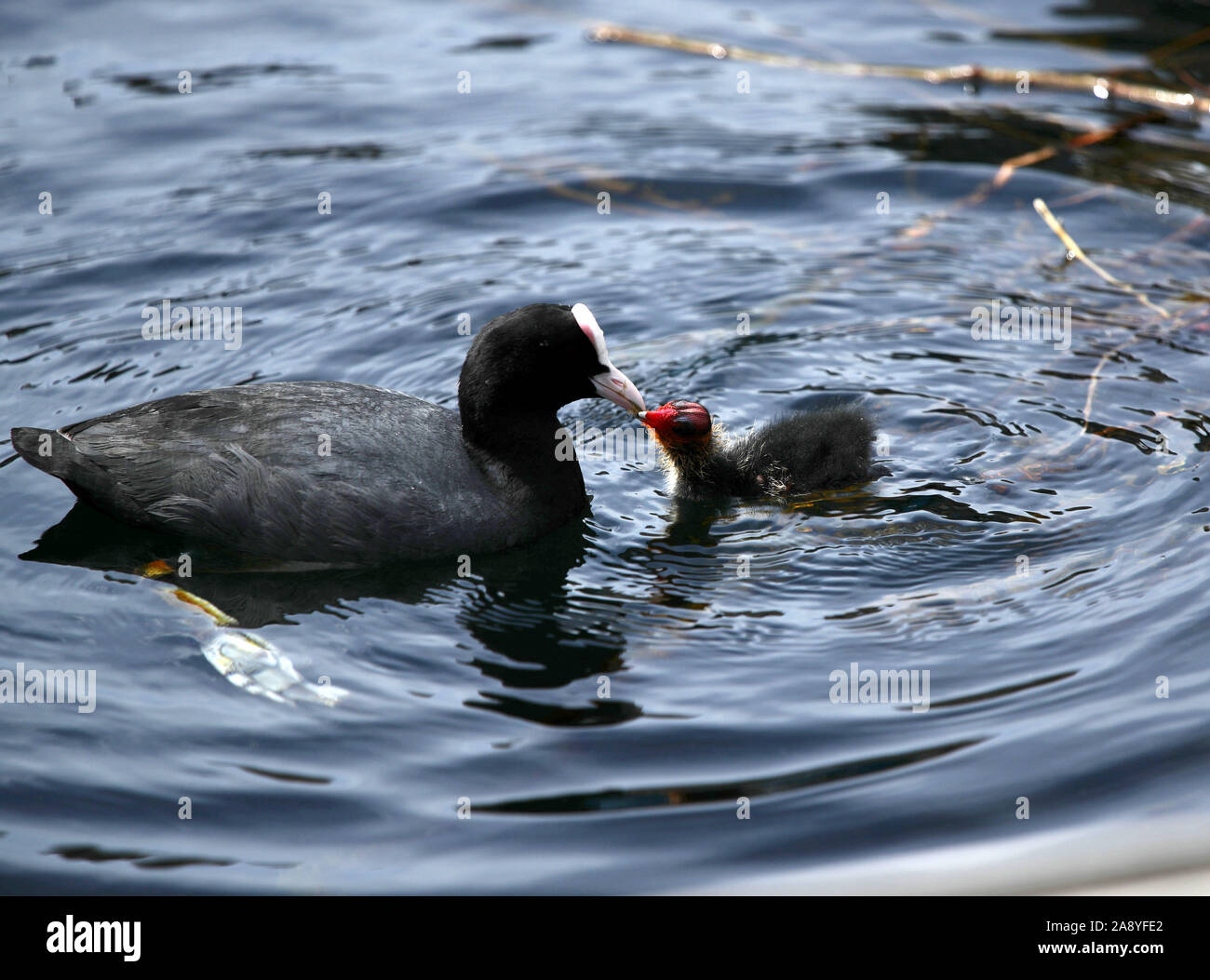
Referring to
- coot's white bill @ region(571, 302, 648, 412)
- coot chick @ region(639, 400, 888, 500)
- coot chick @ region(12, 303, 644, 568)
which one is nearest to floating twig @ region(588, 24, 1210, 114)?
coot chick @ region(639, 400, 888, 500)

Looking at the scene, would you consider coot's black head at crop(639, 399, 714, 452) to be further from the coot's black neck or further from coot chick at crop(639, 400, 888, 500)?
the coot's black neck

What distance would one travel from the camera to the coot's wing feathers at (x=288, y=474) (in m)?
5.70

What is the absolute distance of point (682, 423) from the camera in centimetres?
617

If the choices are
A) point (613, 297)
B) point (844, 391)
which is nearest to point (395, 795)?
point (844, 391)

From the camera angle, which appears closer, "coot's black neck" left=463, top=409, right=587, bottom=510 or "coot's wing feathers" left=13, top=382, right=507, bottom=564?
"coot's wing feathers" left=13, top=382, right=507, bottom=564

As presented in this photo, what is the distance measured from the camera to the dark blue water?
4.62 meters

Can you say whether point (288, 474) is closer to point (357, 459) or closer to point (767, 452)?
point (357, 459)

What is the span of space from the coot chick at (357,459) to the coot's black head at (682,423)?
21cm

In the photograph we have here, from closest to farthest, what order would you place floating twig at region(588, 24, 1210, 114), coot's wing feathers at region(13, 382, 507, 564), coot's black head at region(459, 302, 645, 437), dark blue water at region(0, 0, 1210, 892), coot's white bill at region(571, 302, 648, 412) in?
dark blue water at region(0, 0, 1210, 892) < coot's wing feathers at region(13, 382, 507, 564) < coot's black head at region(459, 302, 645, 437) < coot's white bill at region(571, 302, 648, 412) < floating twig at region(588, 24, 1210, 114)

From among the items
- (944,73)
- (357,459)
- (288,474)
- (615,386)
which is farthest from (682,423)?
(944,73)

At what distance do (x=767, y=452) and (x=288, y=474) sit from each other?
221 cm

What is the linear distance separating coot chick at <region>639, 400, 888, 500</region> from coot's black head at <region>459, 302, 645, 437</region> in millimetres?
319

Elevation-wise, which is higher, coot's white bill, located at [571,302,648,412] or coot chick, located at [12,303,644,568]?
coot's white bill, located at [571,302,648,412]

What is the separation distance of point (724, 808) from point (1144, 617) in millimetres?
2082
